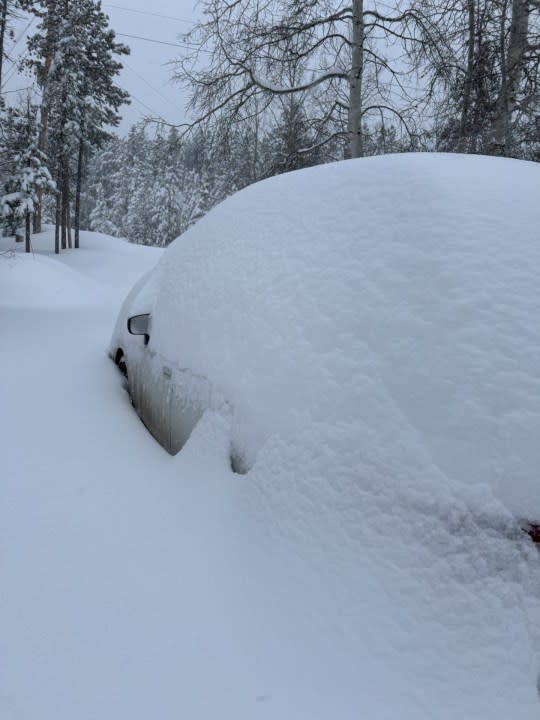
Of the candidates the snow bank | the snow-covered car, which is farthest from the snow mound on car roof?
the snow bank

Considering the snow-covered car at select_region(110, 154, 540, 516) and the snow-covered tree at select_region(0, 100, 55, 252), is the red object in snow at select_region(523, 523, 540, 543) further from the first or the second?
the snow-covered tree at select_region(0, 100, 55, 252)

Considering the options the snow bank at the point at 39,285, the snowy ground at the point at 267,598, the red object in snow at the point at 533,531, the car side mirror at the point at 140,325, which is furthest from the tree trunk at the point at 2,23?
the red object in snow at the point at 533,531

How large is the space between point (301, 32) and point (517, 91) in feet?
12.7

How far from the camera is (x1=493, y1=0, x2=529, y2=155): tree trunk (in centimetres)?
635

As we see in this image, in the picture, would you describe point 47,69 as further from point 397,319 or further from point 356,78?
point 397,319

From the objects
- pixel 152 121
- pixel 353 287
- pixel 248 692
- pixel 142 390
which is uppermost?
pixel 152 121

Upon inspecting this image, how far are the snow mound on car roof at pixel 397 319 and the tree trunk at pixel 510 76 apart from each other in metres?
5.04

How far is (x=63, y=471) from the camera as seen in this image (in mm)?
2691

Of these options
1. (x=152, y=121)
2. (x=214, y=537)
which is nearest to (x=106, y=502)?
(x=214, y=537)

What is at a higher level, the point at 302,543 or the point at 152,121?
the point at 152,121

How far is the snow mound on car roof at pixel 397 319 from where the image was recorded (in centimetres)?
141

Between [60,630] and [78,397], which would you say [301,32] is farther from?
[60,630]

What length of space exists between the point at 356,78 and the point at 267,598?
9091 millimetres

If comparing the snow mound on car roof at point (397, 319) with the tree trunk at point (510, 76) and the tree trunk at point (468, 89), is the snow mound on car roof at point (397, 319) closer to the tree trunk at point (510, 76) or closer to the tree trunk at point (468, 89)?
the tree trunk at point (510, 76)
